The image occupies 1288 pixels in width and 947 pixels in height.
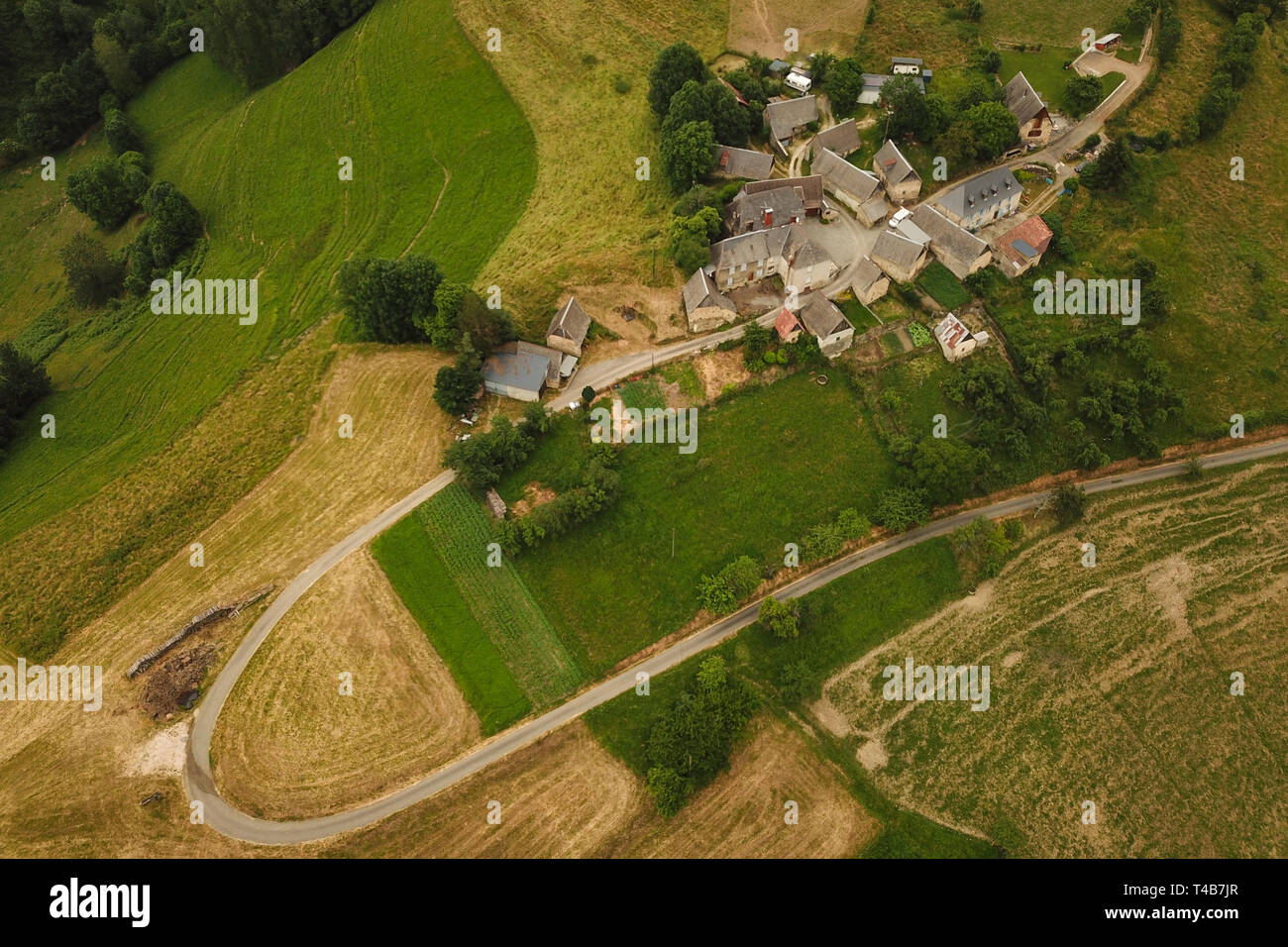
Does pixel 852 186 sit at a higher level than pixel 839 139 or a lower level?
lower

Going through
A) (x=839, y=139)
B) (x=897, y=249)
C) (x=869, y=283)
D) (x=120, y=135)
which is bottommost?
(x=869, y=283)

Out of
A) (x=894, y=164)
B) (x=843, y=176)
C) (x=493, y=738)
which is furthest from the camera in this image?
(x=843, y=176)

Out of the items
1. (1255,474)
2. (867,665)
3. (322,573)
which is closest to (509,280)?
(322,573)

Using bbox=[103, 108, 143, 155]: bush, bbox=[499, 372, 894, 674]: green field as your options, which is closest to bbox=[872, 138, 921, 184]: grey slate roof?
bbox=[499, 372, 894, 674]: green field

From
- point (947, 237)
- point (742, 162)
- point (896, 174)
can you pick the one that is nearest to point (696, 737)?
point (947, 237)

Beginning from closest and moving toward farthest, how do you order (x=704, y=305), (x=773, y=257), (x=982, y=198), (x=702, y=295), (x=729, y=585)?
(x=729, y=585)
(x=704, y=305)
(x=702, y=295)
(x=773, y=257)
(x=982, y=198)

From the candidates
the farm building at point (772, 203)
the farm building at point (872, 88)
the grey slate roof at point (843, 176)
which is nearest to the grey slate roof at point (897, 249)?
the grey slate roof at point (843, 176)

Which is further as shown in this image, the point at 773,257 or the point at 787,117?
the point at 787,117

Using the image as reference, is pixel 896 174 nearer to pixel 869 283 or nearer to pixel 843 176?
pixel 843 176
